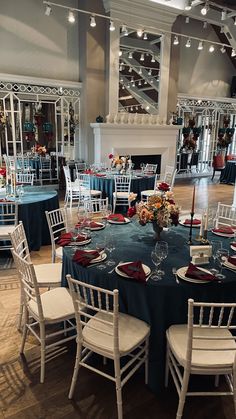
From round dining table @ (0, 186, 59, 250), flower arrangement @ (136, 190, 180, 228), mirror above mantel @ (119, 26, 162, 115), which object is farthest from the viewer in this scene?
mirror above mantel @ (119, 26, 162, 115)

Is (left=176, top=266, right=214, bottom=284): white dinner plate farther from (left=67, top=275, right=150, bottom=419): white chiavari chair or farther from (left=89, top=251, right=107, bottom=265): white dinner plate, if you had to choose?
(left=89, top=251, right=107, bottom=265): white dinner plate

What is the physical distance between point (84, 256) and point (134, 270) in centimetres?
46

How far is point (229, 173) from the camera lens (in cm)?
1123

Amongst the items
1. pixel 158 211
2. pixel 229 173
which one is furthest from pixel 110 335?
pixel 229 173

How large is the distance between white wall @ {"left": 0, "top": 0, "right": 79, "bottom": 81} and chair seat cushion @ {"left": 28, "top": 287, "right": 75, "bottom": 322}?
24.3 feet

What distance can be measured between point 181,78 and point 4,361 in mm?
11315

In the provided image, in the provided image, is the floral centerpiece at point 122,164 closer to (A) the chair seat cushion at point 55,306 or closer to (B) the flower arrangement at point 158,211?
(B) the flower arrangement at point 158,211

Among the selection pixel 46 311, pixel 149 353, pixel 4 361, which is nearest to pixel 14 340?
pixel 4 361

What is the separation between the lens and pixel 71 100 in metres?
9.36

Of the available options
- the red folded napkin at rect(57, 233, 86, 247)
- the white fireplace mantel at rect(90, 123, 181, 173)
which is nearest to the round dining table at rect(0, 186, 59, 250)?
the red folded napkin at rect(57, 233, 86, 247)

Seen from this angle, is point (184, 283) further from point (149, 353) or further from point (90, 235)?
point (90, 235)

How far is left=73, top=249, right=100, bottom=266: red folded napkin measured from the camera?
2.50 meters

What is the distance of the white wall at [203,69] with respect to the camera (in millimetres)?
11531

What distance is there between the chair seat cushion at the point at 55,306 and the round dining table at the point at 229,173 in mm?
9666
